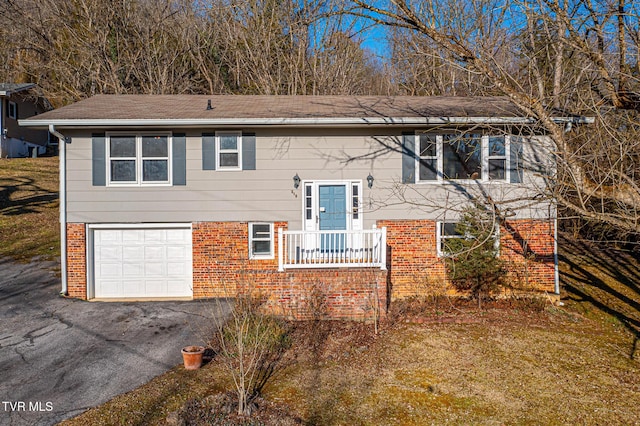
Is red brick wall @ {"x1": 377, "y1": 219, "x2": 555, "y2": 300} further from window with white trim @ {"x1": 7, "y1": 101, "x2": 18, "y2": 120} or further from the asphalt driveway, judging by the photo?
window with white trim @ {"x1": 7, "y1": 101, "x2": 18, "y2": 120}

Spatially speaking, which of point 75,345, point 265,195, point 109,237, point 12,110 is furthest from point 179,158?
point 12,110

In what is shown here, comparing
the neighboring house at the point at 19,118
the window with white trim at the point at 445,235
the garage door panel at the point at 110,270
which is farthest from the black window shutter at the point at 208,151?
the neighboring house at the point at 19,118

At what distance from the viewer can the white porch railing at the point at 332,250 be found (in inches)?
352

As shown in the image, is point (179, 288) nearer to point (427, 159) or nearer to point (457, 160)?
point (427, 159)

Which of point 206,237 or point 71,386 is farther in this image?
point 206,237

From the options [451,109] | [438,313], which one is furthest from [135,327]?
[451,109]

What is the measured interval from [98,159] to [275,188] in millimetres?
4217

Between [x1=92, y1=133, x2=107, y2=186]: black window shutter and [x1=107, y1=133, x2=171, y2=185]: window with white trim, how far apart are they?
0.17 meters

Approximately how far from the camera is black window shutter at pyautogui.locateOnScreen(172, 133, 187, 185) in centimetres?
1014

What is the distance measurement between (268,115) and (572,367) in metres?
7.87

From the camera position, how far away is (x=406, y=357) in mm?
7363

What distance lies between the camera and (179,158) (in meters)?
10.1

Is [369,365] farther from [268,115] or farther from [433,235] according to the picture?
[268,115]

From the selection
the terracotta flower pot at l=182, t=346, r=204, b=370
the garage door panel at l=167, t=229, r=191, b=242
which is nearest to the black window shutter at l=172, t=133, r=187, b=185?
the garage door panel at l=167, t=229, r=191, b=242
